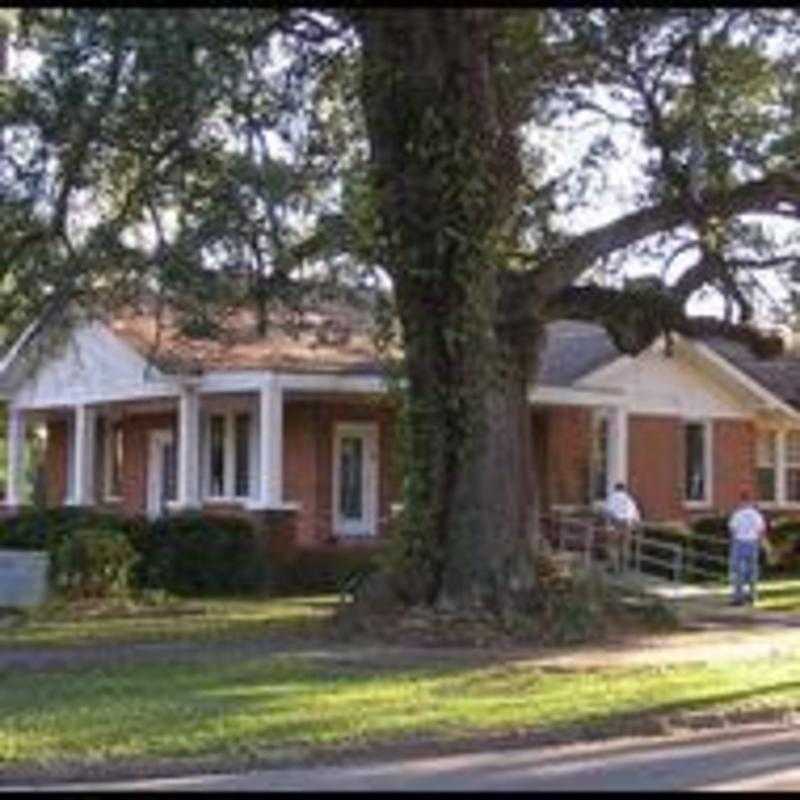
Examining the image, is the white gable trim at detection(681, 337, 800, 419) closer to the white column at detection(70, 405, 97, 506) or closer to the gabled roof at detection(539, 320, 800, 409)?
the gabled roof at detection(539, 320, 800, 409)

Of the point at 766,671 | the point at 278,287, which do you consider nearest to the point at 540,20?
the point at 278,287

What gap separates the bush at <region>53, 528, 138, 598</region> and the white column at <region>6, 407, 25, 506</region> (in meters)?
13.7

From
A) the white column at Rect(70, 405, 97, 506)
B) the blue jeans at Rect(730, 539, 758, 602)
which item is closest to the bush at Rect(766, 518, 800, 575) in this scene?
the blue jeans at Rect(730, 539, 758, 602)

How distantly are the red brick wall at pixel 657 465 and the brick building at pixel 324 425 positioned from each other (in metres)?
0.04

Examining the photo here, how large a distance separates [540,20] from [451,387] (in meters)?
4.62

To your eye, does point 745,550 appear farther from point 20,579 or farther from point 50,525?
point 50,525

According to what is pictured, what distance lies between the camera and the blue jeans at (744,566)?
3184 cm

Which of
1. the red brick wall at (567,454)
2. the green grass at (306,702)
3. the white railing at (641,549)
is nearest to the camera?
the green grass at (306,702)

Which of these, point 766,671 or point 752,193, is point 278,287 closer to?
point 752,193

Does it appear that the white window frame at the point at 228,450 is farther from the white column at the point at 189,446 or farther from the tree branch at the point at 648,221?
the tree branch at the point at 648,221

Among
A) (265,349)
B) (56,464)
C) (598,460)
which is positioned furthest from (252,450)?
(56,464)

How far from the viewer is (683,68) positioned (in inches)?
1036

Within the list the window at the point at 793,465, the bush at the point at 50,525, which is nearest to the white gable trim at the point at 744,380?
the window at the point at 793,465

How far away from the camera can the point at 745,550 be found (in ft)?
105
